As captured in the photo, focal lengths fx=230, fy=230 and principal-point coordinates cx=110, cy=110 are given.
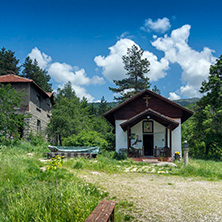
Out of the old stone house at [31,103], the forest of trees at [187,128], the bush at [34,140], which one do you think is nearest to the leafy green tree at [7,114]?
the forest of trees at [187,128]

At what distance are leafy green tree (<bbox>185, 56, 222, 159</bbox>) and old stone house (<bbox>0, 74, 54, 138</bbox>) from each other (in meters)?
16.3

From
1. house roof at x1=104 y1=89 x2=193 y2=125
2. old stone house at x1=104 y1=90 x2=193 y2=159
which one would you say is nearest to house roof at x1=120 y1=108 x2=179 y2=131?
old stone house at x1=104 y1=90 x2=193 y2=159

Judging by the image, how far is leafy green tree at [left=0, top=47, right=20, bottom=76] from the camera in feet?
134

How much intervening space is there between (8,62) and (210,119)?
118 ft

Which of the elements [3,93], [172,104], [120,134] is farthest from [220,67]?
[3,93]

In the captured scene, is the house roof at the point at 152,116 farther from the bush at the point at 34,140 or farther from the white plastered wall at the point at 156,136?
the bush at the point at 34,140

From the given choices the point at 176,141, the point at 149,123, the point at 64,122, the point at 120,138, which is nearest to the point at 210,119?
the point at 176,141

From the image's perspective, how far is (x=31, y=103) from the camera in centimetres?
2189

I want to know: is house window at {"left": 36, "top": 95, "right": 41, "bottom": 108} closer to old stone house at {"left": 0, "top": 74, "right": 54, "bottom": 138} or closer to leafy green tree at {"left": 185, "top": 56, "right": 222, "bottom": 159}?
old stone house at {"left": 0, "top": 74, "right": 54, "bottom": 138}

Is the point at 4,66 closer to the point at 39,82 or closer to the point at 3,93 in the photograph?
the point at 39,82

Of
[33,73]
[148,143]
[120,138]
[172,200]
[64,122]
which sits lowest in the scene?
[172,200]

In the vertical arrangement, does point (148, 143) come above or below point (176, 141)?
below

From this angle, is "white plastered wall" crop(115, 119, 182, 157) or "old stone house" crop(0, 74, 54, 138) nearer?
"white plastered wall" crop(115, 119, 182, 157)

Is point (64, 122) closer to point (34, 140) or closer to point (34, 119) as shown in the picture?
point (34, 119)
